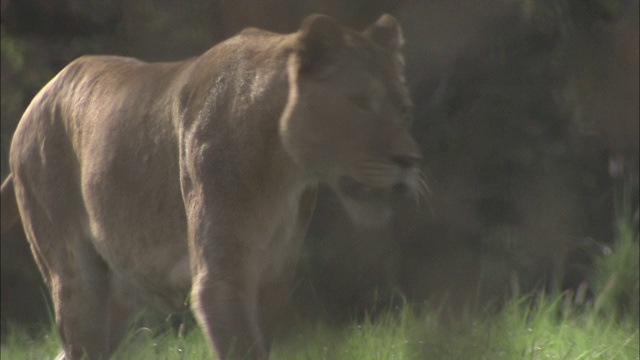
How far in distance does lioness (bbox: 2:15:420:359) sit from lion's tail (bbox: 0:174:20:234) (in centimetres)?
48

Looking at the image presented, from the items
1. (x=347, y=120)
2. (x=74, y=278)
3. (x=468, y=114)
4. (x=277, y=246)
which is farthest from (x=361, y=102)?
(x=468, y=114)

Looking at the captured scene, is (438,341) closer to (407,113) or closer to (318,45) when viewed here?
(407,113)

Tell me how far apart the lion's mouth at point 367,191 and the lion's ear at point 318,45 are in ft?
1.05

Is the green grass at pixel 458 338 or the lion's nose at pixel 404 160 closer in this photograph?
the lion's nose at pixel 404 160

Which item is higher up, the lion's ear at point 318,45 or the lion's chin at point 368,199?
the lion's ear at point 318,45

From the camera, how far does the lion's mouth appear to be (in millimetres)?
3039

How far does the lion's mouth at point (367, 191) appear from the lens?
3039mm

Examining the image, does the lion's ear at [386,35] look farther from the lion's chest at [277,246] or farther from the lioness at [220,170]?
the lion's chest at [277,246]

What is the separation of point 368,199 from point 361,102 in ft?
0.93

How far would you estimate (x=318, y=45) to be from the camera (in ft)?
9.96

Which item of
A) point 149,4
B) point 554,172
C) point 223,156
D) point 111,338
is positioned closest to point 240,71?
point 223,156

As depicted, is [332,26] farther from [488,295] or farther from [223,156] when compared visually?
[488,295]

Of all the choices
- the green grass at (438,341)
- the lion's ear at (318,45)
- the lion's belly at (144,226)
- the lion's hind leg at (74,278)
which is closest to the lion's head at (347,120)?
the lion's ear at (318,45)

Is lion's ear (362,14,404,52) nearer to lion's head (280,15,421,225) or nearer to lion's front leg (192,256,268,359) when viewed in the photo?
lion's head (280,15,421,225)
